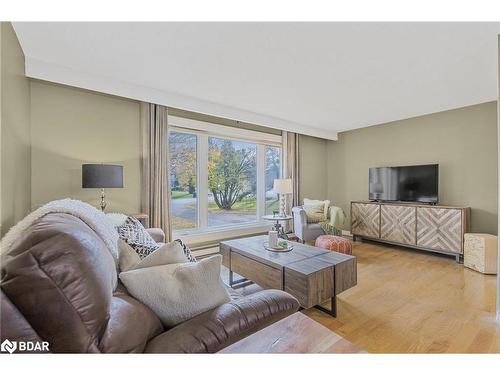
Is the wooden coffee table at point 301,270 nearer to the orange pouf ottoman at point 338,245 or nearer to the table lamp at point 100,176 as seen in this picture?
the orange pouf ottoman at point 338,245

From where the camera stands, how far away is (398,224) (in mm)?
3912

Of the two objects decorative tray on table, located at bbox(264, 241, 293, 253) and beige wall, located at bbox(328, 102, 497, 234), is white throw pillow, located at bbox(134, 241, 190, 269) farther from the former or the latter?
beige wall, located at bbox(328, 102, 497, 234)

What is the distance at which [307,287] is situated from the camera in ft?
5.74

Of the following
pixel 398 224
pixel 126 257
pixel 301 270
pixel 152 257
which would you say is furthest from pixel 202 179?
pixel 398 224

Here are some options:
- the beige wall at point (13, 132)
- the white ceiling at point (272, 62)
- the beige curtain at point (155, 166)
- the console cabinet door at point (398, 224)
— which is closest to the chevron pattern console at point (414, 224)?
the console cabinet door at point (398, 224)

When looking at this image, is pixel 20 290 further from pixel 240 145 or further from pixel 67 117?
pixel 240 145

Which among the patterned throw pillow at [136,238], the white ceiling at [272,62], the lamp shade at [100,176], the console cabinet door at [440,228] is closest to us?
the patterned throw pillow at [136,238]

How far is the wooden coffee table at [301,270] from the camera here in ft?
5.89

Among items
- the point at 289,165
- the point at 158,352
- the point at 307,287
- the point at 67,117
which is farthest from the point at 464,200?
the point at 67,117

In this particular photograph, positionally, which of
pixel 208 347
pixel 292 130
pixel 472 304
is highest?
pixel 292 130

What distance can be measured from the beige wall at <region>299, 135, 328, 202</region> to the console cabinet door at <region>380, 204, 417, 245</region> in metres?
1.50

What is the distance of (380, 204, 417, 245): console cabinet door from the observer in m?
3.76

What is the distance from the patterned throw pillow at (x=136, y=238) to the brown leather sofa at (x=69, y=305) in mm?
422

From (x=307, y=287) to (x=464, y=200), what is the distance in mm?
3470
